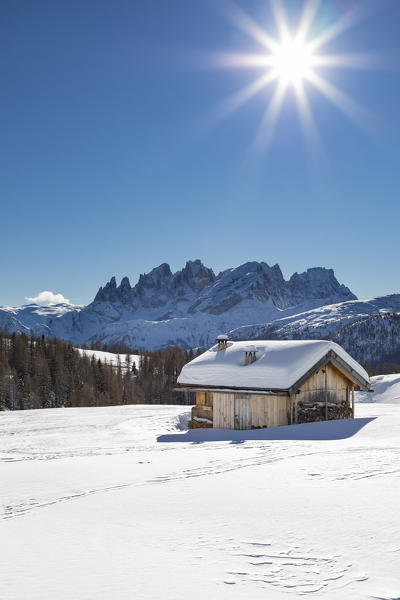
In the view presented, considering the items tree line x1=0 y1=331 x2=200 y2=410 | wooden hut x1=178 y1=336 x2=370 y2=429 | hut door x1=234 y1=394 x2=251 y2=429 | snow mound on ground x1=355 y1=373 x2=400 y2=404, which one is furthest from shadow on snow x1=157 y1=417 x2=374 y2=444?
tree line x1=0 y1=331 x2=200 y2=410

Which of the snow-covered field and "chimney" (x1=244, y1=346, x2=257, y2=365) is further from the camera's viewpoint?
"chimney" (x1=244, y1=346, x2=257, y2=365)

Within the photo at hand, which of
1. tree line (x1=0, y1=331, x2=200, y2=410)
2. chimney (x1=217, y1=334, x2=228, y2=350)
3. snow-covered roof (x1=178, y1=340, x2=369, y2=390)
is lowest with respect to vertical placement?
tree line (x1=0, y1=331, x2=200, y2=410)

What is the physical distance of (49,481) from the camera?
1125cm

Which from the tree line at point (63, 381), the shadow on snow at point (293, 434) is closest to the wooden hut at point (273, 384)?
the shadow on snow at point (293, 434)

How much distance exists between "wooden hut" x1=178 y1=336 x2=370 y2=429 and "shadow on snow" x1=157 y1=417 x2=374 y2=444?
2.57 meters

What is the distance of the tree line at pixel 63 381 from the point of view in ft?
274

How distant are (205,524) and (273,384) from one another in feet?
54.7

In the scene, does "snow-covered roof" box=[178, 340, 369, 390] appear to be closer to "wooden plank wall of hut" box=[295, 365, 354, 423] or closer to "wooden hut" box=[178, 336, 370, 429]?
"wooden hut" box=[178, 336, 370, 429]

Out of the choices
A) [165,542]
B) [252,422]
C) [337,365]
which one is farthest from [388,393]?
[165,542]

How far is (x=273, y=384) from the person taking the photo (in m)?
23.8

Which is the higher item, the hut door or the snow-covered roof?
the snow-covered roof

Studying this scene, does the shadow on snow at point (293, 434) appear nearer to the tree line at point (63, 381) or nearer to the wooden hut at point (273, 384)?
the wooden hut at point (273, 384)

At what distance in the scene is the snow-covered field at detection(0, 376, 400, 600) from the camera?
5.39 metres

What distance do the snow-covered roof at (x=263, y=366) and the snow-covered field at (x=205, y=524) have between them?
8381 mm
